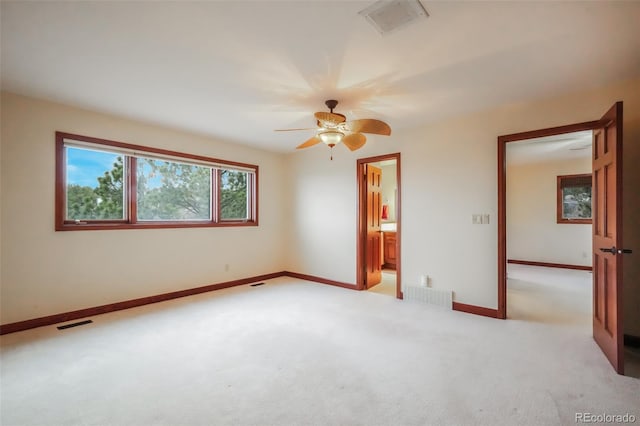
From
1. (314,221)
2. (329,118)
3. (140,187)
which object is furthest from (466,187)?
(140,187)

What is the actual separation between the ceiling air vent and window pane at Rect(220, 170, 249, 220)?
3622mm

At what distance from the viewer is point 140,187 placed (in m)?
3.93

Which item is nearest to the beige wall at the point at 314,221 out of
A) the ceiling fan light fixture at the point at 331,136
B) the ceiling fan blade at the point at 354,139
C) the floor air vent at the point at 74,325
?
the floor air vent at the point at 74,325

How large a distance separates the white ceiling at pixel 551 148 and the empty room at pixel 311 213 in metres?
0.21

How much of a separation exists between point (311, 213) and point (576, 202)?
5980 millimetres

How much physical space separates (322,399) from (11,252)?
3.44 meters

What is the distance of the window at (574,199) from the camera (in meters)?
6.32

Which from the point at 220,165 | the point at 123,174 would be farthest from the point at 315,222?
the point at 123,174

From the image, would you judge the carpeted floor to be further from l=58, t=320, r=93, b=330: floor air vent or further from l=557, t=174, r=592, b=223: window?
l=557, t=174, r=592, b=223: window

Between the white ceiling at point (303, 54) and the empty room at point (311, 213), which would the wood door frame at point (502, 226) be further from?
the white ceiling at point (303, 54)

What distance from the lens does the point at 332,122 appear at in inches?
113

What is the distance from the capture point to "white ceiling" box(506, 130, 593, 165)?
475 cm

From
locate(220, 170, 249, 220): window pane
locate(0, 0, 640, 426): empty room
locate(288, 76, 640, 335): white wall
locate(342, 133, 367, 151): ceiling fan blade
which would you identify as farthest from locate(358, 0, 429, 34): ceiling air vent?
locate(220, 170, 249, 220): window pane

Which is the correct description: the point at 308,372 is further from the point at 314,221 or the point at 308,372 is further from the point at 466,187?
the point at 314,221
